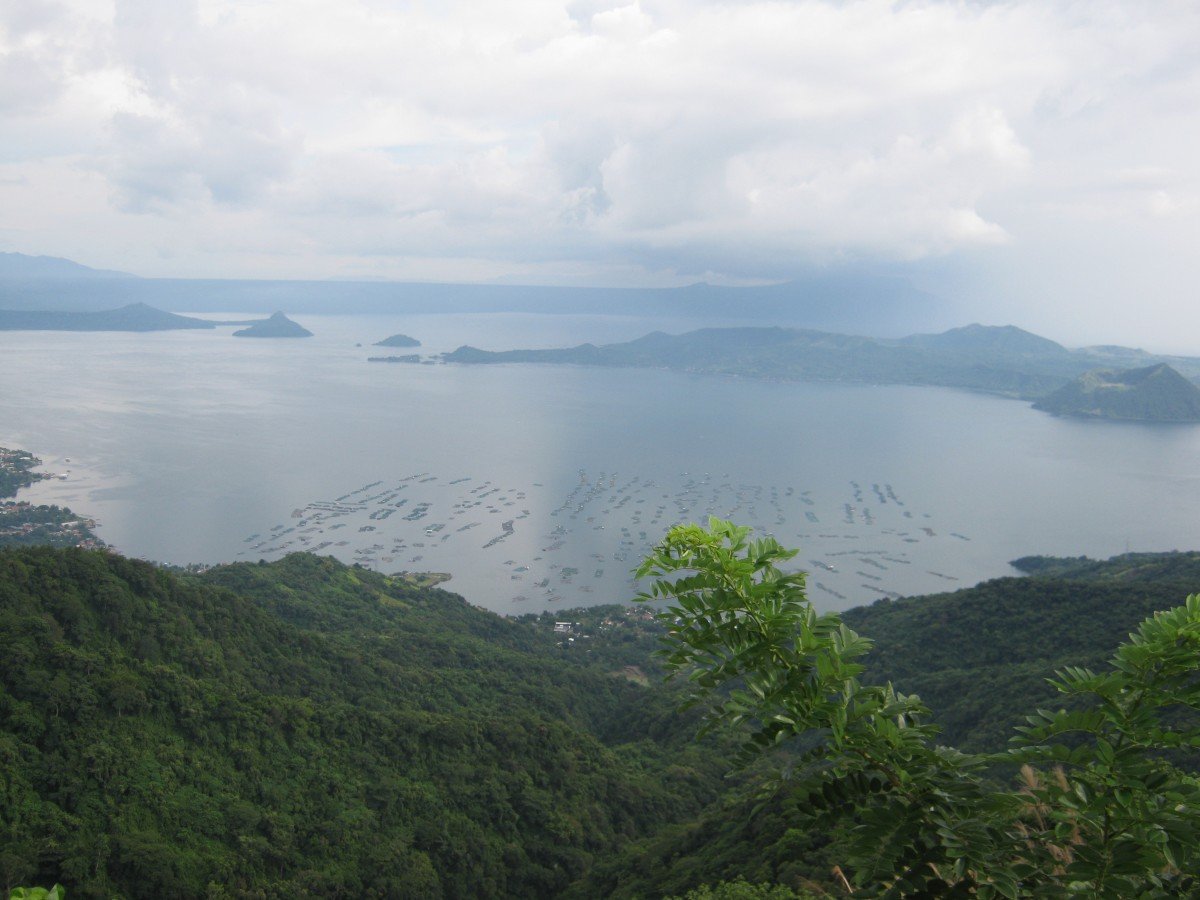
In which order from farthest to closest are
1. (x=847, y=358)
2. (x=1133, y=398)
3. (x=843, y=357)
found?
(x=843, y=357) → (x=847, y=358) → (x=1133, y=398)

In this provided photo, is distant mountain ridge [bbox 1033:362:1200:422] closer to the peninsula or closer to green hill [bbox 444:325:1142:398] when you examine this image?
green hill [bbox 444:325:1142:398]

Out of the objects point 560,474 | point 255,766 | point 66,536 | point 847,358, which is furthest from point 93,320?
point 255,766

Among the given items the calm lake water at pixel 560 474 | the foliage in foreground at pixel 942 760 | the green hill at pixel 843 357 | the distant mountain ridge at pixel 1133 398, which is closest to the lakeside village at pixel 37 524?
the calm lake water at pixel 560 474

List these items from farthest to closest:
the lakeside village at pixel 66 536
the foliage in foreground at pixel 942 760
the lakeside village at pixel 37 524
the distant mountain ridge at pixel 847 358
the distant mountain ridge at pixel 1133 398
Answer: the distant mountain ridge at pixel 847 358, the distant mountain ridge at pixel 1133 398, the lakeside village at pixel 37 524, the lakeside village at pixel 66 536, the foliage in foreground at pixel 942 760

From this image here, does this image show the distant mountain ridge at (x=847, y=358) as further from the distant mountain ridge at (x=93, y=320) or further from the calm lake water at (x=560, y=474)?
the distant mountain ridge at (x=93, y=320)

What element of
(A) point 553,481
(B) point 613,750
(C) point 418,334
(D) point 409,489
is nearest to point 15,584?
(B) point 613,750

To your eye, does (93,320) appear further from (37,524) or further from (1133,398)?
(1133,398)

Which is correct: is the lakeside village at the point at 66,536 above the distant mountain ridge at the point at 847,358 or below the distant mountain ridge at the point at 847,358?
below
